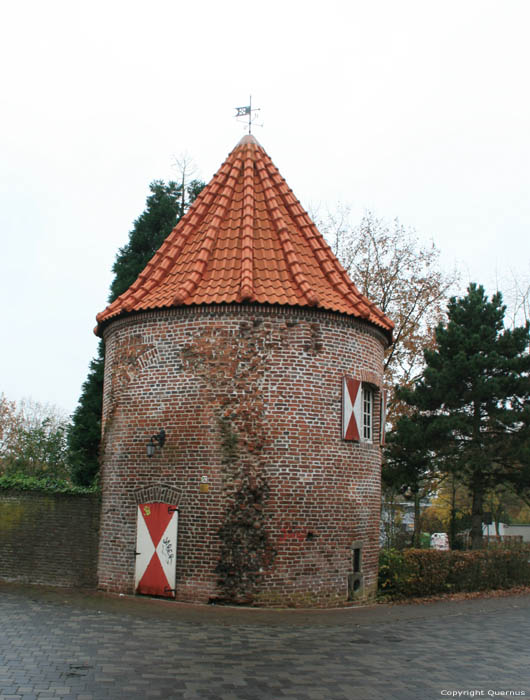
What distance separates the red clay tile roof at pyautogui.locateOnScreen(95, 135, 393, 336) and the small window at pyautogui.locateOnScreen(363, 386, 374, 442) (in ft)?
4.93

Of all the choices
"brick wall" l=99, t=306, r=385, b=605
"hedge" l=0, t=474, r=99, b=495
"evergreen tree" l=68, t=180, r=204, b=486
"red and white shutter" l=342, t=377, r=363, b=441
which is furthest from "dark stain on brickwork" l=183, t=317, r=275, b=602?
"evergreen tree" l=68, t=180, r=204, b=486

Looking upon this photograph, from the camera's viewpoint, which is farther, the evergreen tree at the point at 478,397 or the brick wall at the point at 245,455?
the evergreen tree at the point at 478,397

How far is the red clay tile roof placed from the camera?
13.9m

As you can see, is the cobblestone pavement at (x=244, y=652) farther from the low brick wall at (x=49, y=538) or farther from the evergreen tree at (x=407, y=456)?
the evergreen tree at (x=407, y=456)

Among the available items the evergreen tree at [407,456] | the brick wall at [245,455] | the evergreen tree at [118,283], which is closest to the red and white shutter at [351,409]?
the brick wall at [245,455]

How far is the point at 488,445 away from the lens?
2070cm

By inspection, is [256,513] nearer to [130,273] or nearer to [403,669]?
[403,669]

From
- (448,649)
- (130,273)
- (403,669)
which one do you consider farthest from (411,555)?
(130,273)

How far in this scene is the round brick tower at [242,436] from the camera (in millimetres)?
12914

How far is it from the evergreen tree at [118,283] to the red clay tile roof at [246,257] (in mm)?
6068

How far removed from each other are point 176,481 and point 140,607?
2380 mm

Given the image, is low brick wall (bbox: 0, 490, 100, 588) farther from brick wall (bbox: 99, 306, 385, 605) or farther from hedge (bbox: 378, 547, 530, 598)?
hedge (bbox: 378, 547, 530, 598)

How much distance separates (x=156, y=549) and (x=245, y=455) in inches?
98.8

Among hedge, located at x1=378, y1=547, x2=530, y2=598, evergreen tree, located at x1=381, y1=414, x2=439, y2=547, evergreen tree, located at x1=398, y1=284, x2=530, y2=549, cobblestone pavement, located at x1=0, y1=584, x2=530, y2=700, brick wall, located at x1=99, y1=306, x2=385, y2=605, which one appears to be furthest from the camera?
evergreen tree, located at x1=381, y1=414, x2=439, y2=547
